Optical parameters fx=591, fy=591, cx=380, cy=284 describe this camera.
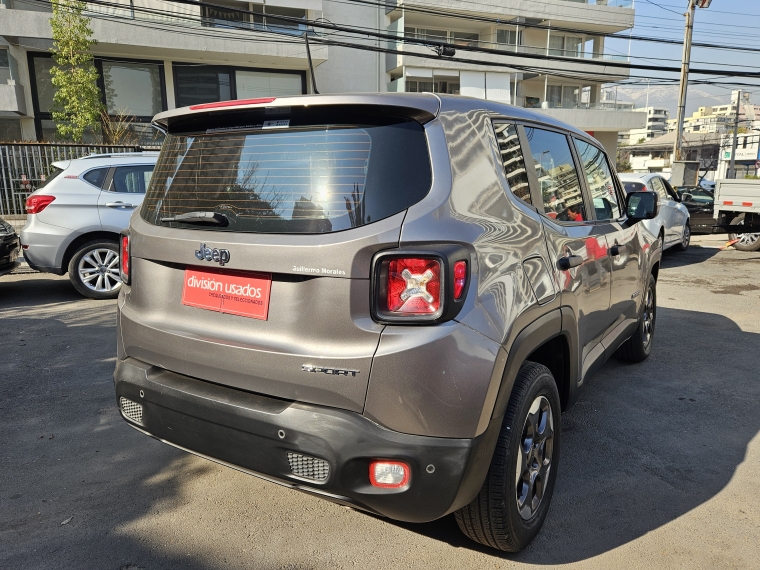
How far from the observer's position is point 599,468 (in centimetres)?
331

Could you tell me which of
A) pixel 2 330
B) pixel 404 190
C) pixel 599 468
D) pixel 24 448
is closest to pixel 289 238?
pixel 404 190

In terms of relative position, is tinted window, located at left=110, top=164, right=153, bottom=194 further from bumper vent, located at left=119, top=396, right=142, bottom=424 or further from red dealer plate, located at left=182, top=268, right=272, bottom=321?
red dealer plate, located at left=182, top=268, right=272, bottom=321

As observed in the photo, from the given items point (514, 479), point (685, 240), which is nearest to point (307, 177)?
point (514, 479)

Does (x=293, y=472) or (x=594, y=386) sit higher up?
(x=293, y=472)

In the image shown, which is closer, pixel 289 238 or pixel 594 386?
pixel 289 238

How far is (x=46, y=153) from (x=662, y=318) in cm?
1212

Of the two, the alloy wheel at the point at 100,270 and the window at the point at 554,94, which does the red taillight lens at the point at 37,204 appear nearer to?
the alloy wheel at the point at 100,270

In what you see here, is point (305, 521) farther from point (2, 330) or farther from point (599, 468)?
point (2, 330)

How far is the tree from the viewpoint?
19.5 metres

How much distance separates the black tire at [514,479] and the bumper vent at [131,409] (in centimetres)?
143

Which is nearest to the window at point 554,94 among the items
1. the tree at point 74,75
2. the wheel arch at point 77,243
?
the tree at point 74,75

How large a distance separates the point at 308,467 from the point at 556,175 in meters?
1.98

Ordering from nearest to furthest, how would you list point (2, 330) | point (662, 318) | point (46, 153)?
1. point (2, 330)
2. point (662, 318)
3. point (46, 153)

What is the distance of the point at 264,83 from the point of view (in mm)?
25703
